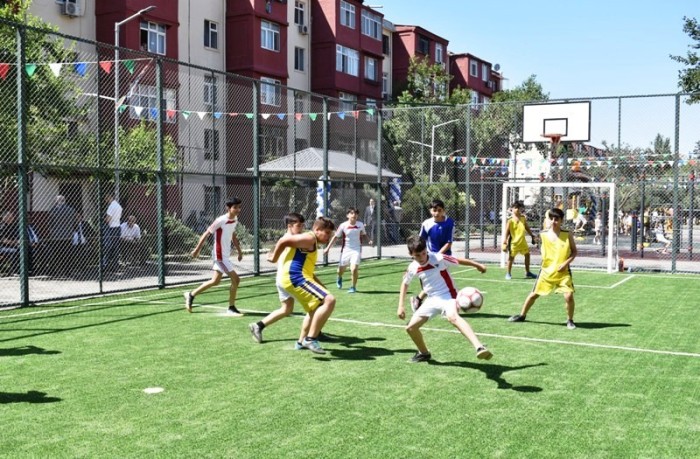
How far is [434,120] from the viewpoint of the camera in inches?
1234

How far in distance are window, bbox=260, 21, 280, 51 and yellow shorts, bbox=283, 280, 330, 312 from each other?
28946 millimetres

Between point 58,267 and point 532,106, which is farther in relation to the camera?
point 532,106

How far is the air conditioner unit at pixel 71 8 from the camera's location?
2697 centimetres

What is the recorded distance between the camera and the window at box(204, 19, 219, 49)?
110ft

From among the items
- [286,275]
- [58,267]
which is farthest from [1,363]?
[58,267]

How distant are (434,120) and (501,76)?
1722 inches

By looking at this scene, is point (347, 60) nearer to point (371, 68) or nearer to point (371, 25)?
point (371, 68)

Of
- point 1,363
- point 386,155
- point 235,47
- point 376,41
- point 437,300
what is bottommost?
point 1,363

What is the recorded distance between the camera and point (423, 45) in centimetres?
5284

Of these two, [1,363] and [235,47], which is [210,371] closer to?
[1,363]

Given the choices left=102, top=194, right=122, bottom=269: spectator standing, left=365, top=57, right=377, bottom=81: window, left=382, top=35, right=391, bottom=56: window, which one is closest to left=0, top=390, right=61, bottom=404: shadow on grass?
left=102, top=194, right=122, bottom=269: spectator standing

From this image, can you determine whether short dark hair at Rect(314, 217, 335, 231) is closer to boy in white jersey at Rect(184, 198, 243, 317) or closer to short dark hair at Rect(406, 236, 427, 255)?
short dark hair at Rect(406, 236, 427, 255)

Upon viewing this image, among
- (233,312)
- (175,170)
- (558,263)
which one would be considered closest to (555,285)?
(558,263)

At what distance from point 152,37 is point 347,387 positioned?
26.5 metres
